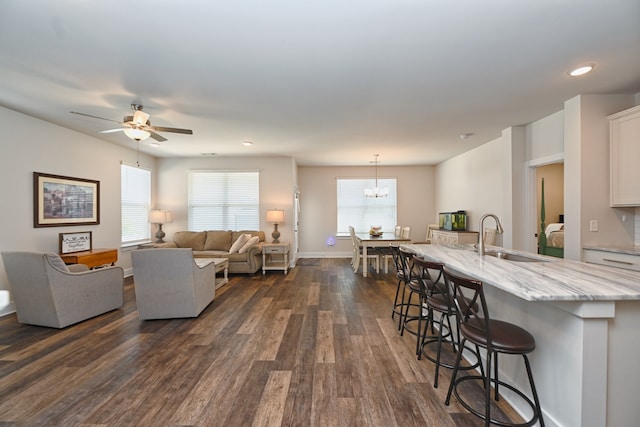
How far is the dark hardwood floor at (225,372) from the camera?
1.78 metres

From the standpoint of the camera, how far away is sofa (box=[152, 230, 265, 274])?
559 cm

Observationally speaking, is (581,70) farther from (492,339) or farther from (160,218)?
(160,218)

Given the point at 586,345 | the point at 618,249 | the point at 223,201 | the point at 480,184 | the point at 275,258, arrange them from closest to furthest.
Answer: the point at 586,345 < the point at 618,249 < the point at 480,184 < the point at 275,258 < the point at 223,201

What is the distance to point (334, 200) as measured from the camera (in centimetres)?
772

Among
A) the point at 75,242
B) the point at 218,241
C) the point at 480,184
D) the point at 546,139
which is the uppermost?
the point at 546,139

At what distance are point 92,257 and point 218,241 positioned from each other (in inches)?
87.5

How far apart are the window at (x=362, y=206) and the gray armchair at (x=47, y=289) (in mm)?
5633

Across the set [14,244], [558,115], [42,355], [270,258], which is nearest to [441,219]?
[558,115]

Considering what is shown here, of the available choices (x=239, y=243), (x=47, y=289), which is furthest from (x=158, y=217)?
(x=47, y=289)

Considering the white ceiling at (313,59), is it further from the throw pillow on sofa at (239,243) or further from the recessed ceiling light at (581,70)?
the throw pillow on sofa at (239,243)

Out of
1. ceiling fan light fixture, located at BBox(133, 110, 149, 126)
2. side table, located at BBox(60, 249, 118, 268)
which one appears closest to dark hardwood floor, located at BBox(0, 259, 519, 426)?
side table, located at BBox(60, 249, 118, 268)

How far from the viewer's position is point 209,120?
12.7ft

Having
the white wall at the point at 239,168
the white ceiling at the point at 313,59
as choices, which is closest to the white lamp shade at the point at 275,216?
the white wall at the point at 239,168

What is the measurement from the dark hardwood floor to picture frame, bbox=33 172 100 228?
1399 millimetres
